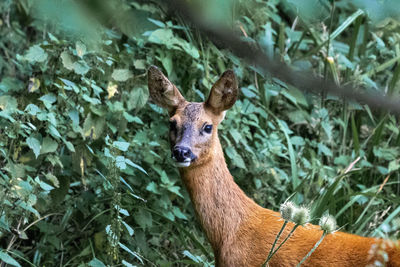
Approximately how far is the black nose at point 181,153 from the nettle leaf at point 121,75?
1015mm

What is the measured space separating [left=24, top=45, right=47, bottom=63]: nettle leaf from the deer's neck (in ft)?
3.57

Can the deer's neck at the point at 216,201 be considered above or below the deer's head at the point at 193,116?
below

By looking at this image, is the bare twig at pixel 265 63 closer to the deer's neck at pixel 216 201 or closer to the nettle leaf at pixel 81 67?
the deer's neck at pixel 216 201

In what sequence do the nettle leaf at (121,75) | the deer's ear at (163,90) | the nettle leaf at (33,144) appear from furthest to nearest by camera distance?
the nettle leaf at (121,75) → the deer's ear at (163,90) → the nettle leaf at (33,144)

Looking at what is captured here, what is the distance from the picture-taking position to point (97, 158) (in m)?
3.89

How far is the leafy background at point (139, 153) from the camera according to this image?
127 inches

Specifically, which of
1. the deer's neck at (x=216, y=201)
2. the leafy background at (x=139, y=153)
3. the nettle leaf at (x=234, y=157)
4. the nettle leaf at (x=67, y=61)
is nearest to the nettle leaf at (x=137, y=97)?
the leafy background at (x=139, y=153)

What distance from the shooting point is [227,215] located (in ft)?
9.86

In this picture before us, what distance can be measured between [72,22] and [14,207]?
2.35 meters

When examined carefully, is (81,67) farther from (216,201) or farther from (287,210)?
(287,210)

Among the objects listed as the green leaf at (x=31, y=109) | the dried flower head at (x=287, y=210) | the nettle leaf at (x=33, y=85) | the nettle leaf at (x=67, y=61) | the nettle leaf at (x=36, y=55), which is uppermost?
the dried flower head at (x=287, y=210)

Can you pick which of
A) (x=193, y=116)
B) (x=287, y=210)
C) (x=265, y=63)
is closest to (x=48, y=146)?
(x=193, y=116)

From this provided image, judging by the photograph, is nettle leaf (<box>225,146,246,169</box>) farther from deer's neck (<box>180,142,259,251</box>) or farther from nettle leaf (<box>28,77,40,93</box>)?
nettle leaf (<box>28,77,40,93</box>)

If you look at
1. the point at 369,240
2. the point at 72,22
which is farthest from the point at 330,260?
the point at 72,22
